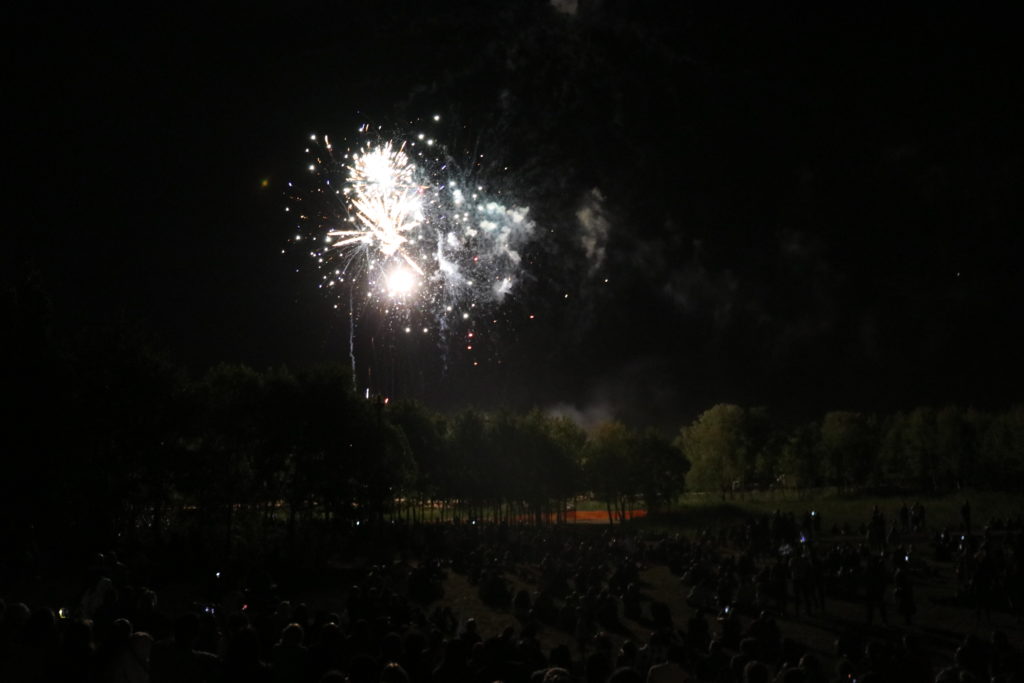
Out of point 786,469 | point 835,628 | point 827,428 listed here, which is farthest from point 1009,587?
point 827,428

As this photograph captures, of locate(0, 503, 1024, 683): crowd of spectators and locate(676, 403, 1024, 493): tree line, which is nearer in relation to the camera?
locate(0, 503, 1024, 683): crowd of spectators

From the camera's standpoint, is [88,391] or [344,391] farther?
[344,391]

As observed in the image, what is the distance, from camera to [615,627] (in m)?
20.7

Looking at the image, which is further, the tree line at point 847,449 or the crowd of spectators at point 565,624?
the tree line at point 847,449

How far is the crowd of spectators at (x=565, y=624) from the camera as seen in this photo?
681 cm

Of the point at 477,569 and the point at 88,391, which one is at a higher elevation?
the point at 88,391

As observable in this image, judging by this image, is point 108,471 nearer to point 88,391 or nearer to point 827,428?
point 88,391

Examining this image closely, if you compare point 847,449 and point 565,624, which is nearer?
point 565,624

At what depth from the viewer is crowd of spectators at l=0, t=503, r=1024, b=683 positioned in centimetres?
681

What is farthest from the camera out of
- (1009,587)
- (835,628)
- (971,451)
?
(971,451)

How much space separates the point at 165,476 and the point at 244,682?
31.6 m

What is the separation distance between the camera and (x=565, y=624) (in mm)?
20391

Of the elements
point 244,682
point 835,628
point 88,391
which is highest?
point 88,391

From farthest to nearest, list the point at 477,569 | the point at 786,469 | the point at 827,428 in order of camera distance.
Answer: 1. the point at 827,428
2. the point at 786,469
3. the point at 477,569
